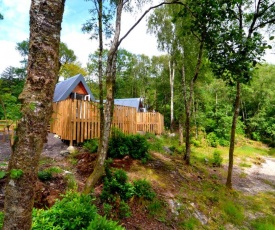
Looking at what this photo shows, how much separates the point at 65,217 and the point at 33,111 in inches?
76.4

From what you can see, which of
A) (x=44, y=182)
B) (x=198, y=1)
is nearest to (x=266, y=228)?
(x=44, y=182)

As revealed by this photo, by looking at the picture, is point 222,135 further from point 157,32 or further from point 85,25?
point 85,25

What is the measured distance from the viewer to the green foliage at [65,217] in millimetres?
2340

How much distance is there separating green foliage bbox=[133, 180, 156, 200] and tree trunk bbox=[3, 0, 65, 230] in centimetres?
336

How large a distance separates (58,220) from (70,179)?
198cm

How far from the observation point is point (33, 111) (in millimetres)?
1294

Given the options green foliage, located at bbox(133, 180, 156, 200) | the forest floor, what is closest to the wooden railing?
the forest floor

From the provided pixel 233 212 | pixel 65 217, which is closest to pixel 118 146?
pixel 65 217

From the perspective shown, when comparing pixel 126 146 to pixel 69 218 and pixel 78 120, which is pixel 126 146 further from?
pixel 69 218

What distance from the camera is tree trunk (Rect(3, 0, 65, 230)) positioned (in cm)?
126

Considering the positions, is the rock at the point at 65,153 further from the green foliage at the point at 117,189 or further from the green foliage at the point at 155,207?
the green foliage at the point at 155,207

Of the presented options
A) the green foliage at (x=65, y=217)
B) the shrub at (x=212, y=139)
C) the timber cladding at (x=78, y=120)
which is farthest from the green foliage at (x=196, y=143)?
the green foliage at (x=65, y=217)

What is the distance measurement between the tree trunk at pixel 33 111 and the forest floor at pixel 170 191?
7.40 ft

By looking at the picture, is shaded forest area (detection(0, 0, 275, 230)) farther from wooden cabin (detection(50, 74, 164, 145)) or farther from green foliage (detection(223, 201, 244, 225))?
wooden cabin (detection(50, 74, 164, 145))
